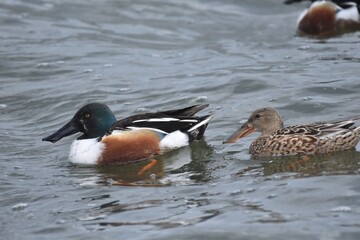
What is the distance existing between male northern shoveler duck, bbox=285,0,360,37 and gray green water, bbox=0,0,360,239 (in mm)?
361

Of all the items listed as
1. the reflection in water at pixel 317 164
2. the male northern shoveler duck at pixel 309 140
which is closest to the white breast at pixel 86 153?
the male northern shoveler duck at pixel 309 140

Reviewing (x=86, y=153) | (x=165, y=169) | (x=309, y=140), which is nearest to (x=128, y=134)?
(x=86, y=153)

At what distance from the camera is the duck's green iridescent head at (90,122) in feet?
A: 33.1

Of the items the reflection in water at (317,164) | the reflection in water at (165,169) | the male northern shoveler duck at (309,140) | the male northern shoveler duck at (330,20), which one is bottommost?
the reflection in water at (165,169)

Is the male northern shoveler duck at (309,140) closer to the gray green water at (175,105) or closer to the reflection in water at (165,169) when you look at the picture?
the gray green water at (175,105)

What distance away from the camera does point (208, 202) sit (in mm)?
7758

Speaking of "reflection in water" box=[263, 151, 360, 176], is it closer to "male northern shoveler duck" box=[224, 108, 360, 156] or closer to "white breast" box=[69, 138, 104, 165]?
"male northern shoveler duck" box=[224, 108, 360, 156]

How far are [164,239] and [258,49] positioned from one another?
8273 mm

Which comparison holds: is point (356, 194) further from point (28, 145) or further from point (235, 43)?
point (235, 43)

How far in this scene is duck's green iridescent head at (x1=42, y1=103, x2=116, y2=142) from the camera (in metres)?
10.1

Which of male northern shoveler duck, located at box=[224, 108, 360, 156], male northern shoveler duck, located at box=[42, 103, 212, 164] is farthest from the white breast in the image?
male northern shoveler duck, located at box=[224, 108, 360, 156]

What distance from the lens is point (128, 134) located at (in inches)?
387

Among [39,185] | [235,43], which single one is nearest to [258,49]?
[235,43]

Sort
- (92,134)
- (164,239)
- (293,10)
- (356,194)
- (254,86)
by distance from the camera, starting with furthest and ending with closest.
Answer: (293,10), (254,86), (92,134), (356,194), (164,239)
